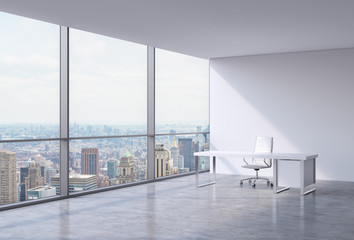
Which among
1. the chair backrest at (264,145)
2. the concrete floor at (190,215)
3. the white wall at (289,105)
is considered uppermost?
the white wall at (289,105)

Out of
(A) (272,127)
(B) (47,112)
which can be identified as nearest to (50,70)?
(B) (47,112)

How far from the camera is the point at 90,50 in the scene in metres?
8.67

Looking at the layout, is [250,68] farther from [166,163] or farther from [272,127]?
[166,163]

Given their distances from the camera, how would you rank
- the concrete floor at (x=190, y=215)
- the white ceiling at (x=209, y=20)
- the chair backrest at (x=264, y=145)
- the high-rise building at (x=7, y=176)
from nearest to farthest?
the concrete floor at (x=190, y=215) < the white ceiling at (x=209, y=20) < the high-rise building at (x=7, y=176) < the chair backrest at (x=264, y=145)

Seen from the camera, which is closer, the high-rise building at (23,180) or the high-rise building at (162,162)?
the high-rise building at (23,180)

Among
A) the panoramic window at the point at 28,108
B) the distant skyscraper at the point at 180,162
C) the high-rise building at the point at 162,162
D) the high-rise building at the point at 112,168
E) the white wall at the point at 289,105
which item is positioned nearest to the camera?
the panoramic window at the point at 28,108

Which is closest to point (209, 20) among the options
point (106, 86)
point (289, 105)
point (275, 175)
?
point (106, 86)

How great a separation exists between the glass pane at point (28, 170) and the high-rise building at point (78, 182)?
5 cm

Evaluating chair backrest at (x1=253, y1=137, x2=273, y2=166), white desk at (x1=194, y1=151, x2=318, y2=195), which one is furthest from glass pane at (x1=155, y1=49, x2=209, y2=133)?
white desk at (x1=194, y1=151, x2=318, y2=195)

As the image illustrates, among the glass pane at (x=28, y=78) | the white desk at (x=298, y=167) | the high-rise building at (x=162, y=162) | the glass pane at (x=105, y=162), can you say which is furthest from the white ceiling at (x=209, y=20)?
the high-rise building at (x=162, y=162)

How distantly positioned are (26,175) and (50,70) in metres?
1.82

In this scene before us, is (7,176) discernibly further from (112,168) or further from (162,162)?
(162,162)

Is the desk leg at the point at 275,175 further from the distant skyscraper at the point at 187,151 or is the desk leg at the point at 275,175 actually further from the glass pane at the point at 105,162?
the distant skyscraper at the point at 187,151

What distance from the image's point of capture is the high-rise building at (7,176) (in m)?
6.84
